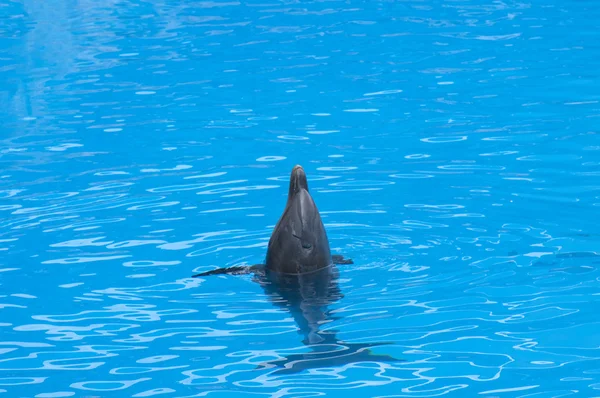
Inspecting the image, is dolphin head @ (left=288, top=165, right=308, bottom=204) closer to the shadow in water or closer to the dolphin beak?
the dolphin beak

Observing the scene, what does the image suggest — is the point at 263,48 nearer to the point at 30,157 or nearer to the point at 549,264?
the point at 30,157

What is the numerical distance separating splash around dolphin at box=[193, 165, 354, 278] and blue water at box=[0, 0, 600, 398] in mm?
230

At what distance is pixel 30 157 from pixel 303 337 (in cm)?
540

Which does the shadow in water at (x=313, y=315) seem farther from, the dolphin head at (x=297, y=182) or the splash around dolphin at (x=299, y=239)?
the dolphin head at (x=297, y=182)

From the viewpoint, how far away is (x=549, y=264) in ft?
23.3

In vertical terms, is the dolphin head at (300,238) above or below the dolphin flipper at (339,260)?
above

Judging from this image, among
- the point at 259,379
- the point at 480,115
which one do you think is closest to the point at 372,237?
the point at 259,379

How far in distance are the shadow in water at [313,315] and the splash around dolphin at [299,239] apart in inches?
2.3

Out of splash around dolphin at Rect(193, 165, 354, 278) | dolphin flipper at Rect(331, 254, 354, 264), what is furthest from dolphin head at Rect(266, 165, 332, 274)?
dolphin flipper at Rect(331, 254, 354, 264)

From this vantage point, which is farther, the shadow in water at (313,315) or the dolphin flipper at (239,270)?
the dolphin flipper at (239,270)

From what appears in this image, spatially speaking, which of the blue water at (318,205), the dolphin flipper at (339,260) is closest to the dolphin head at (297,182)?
the dolphin flipper at (339,260)

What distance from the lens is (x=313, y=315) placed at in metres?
6.32

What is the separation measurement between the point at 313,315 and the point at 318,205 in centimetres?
235

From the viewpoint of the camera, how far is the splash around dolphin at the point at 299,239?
263 inches
